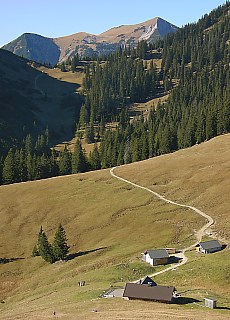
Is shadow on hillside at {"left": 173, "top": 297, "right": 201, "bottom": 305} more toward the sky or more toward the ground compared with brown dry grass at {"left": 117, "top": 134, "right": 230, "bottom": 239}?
more toward the ground

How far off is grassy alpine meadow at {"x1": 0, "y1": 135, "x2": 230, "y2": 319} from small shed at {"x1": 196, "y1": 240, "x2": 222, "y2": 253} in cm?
154

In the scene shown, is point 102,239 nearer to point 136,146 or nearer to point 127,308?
point 127,308

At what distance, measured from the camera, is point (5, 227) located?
299 ft

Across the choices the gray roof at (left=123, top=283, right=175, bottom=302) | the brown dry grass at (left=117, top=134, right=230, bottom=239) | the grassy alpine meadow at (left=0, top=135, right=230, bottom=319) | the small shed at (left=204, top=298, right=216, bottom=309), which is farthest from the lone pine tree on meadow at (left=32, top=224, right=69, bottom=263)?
the small shed at (left=204, top=298, right=216, bottom=309)

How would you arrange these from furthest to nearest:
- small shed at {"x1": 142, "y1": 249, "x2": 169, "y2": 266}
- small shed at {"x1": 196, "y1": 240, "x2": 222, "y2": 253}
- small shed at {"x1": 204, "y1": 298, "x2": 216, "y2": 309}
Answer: small shed at {"x1": 196, "y1": 240, "x2": 222, "y2": 253}, small shed at {"x1": 142, "y1": 249, "x2": 169, "y2": 266}, small shed at {"x1": 204, "y1": 298, "x2": 216, "y2": 309}

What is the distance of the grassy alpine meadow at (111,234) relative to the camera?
47656mm

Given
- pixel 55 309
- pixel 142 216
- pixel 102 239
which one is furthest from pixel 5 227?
pixel 55 309

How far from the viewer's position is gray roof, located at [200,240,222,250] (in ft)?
205

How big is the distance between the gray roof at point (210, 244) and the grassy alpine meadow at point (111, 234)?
72.2 inches

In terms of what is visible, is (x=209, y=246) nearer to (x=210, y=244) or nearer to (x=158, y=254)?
(x=210, y=244)

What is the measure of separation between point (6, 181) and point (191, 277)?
96.2m

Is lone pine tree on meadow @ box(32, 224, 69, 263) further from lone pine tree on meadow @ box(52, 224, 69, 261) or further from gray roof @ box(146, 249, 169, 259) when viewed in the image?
gray roof @ box(146, 249, 169, 259)

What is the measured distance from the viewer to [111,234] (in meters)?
81.6

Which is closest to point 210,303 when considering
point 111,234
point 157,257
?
point 157,257
